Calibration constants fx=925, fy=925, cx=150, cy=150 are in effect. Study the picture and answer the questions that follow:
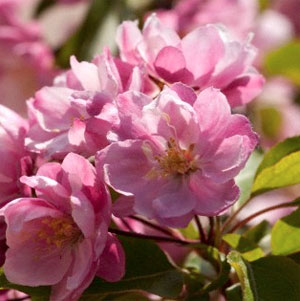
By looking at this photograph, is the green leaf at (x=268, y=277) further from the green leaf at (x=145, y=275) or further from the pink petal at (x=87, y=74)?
the pink petal at (x=87, y=74)

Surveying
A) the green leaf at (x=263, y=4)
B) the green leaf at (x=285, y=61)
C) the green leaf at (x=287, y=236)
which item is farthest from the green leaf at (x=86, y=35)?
the green leaf at (x=287, y=236)

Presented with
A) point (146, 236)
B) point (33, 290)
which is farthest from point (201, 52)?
point (33, 290)

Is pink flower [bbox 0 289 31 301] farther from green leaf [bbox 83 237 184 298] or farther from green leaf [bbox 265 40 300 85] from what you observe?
green leaf [bbox 265 40 300 85]

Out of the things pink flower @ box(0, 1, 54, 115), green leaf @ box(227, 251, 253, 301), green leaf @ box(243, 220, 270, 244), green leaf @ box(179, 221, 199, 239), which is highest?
green leaf @ box(227, 251, 253, 301)

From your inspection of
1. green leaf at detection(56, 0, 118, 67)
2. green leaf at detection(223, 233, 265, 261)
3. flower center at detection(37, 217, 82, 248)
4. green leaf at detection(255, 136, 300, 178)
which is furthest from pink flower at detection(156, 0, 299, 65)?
flower center at detection(37, 217, 82, 248)

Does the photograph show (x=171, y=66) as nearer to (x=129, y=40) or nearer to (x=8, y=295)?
(x=129, y=40)

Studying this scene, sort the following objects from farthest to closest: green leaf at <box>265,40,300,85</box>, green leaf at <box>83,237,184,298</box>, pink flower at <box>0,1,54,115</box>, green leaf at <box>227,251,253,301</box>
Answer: pink flower at <box>0,1,54,115</box> → green leaf at <box>265,40,300,85</box> → green leaf at <box>83,237,184,298</box> → green leaf at <box>227,251,253,301</box>
